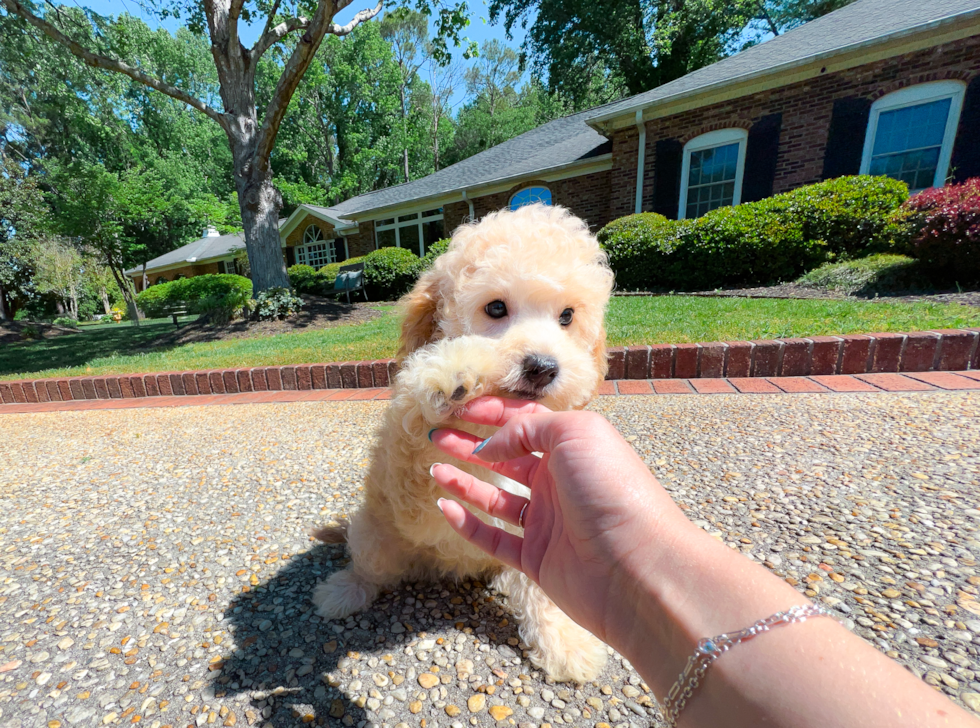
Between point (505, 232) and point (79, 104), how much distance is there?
4046 centimetres

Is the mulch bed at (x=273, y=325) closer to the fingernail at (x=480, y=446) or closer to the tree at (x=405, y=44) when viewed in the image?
the fingernail at (x=480, y=446)

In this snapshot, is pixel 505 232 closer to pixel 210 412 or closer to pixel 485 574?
pixel 485 574

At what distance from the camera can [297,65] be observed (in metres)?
9.16

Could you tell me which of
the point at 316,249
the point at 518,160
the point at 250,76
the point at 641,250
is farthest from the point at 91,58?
the point at 316,249

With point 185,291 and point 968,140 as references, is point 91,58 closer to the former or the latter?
point 968,140

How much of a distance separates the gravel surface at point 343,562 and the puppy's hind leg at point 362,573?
2.4 inches

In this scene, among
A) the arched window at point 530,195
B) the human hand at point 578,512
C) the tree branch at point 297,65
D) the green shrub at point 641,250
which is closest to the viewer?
the human hand at point 578,512

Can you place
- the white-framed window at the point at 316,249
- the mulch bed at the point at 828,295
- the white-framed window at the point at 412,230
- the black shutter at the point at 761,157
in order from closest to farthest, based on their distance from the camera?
the mulch bed at the point at 828,295 < the black shutter at the point at 761,157 < the white-framed window at the point at 412,230 < the white-framed window at the point at 316,249

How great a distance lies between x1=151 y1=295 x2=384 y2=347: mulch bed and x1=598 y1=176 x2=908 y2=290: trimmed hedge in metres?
Answer: 7.28

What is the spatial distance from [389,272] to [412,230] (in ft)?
19.6

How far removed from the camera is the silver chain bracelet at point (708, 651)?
794mm

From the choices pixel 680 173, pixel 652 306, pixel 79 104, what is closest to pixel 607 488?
pixel 652 306

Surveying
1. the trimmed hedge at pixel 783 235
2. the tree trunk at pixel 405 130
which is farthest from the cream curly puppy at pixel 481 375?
the tree trunk at pixel 405 130

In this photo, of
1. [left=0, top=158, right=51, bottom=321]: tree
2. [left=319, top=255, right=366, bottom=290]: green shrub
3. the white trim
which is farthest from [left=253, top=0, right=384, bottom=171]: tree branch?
[left=0, top=158, right=51, bottom=321]: tree
